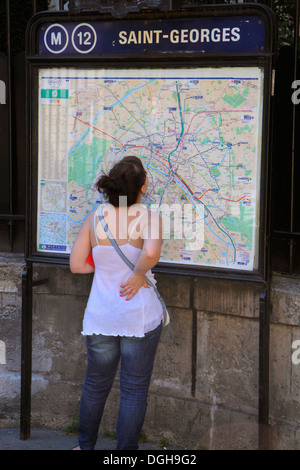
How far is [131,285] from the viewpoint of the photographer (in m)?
3.32

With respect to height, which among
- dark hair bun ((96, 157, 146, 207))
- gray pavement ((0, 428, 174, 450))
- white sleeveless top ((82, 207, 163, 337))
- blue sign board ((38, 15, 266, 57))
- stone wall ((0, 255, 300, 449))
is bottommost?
gray pavement ((0, 428, 174, 450))

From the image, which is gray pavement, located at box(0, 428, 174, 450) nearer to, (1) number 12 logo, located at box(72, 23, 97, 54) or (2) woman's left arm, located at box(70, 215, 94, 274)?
(2) woman's left arm, located at box(70, 215, 94, 274)

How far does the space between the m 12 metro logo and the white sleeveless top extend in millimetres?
1247

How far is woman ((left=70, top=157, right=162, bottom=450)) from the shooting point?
3324mm

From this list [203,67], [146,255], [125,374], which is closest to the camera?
[146,255]

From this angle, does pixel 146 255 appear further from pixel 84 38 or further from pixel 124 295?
pixel 84 38

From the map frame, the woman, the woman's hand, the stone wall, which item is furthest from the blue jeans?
the stone wall

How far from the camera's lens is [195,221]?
3682mm

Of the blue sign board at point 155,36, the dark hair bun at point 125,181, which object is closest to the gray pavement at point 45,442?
the dark hair bun at point 125,181

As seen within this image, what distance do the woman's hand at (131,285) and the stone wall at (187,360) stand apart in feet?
2.10

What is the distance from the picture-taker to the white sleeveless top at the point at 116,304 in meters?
3.33

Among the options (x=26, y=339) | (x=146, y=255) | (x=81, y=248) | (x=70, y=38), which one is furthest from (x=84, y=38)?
(x=26, y=339)

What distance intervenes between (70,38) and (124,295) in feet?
5.22

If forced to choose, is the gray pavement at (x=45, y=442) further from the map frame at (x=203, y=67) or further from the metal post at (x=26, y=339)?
the map frame at (x=203, y=67)
